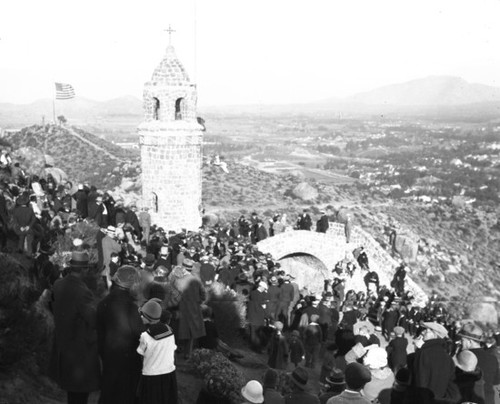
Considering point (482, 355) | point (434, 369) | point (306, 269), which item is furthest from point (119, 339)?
point (306, 269)

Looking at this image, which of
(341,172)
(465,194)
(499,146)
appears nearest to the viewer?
(465,194)

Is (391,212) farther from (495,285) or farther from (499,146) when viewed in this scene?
(499,146)

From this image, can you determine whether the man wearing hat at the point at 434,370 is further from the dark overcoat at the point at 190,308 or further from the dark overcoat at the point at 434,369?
the dark overcoat at the point at 190,308

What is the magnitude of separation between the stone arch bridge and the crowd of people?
4820mm

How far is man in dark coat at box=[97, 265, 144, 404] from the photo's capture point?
5.65m

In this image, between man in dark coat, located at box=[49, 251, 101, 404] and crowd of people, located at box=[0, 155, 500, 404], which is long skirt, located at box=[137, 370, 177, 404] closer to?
crowd of people, located at box=[0, 155, 500, 404]

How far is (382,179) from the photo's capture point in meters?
90.4

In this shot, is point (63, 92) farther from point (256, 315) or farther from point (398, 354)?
point (398, 354)

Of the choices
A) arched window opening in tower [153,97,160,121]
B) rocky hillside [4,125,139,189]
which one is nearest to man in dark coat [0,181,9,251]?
arched window opening in tower [153,97,160,121]

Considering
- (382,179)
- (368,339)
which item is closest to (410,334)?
(368,339)

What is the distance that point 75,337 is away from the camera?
5.71 metres

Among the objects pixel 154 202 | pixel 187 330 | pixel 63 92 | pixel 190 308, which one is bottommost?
pixel 154 202

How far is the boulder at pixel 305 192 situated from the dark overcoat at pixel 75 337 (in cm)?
3527

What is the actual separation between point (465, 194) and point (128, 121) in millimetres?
123786
